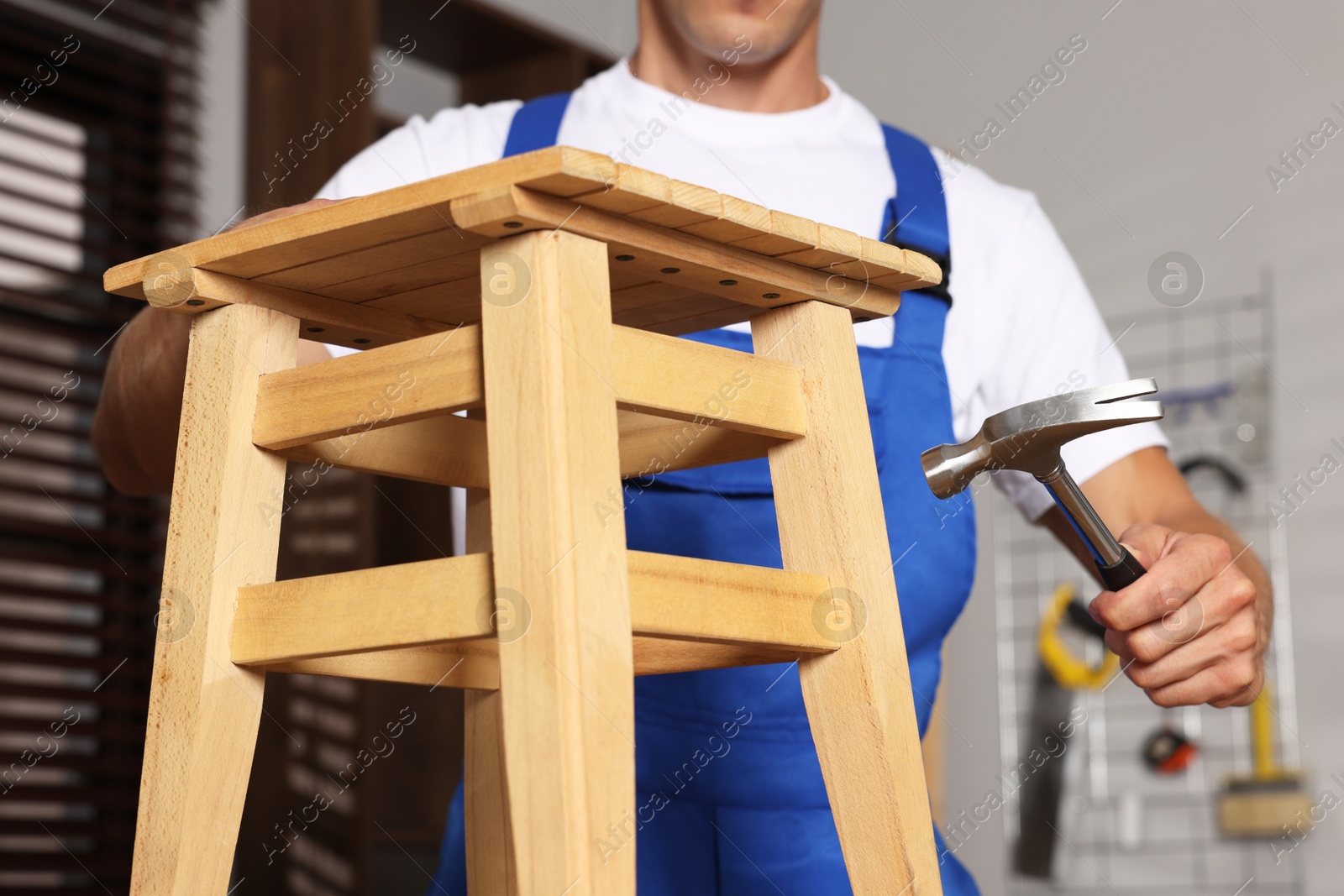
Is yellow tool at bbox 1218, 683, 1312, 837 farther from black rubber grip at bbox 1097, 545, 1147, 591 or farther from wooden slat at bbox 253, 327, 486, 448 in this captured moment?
wooden slat at bbox 253, 327, 486, 448

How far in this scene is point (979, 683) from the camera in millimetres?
2271

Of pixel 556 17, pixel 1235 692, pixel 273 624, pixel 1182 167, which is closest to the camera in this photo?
pixel 273 624

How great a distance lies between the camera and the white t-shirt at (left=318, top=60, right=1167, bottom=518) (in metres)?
1.07

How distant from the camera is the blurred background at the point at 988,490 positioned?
6.37 feet

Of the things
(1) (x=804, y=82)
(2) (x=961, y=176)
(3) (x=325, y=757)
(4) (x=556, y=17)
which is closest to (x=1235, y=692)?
(2) (x=961, y=176)

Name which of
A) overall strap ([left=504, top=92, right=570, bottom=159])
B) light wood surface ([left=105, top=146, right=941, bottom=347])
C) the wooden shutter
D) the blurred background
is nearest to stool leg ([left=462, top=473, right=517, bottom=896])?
light wood surface ([left=105, top=146, right=941, bottom=347])

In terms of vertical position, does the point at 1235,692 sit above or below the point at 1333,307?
below

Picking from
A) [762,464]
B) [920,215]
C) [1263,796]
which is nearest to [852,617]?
[762,464]

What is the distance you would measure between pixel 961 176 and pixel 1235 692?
537 mm

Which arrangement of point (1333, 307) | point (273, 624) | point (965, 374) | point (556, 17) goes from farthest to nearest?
point (556, 17) → point (1333, 307) → point (965, 374) → point (273, 624)

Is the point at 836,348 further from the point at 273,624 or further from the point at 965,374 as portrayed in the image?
the point at 965,374

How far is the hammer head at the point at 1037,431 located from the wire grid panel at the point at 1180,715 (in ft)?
4.88

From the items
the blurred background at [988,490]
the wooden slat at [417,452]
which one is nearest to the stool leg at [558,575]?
the wooden slat at [417,452]

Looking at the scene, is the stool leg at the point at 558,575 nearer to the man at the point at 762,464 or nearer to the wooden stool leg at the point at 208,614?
the wooden stool leg at the point at 208,614
